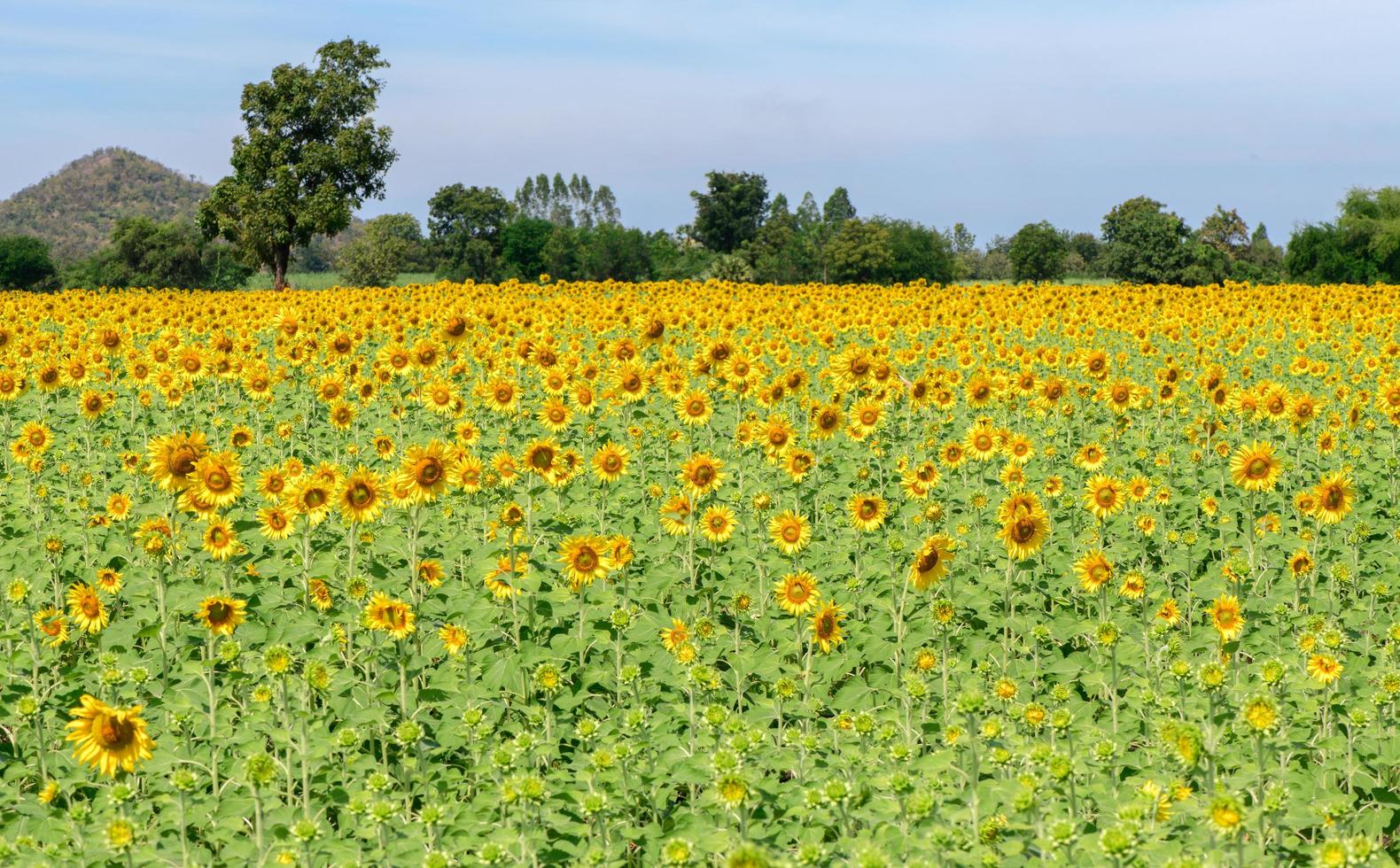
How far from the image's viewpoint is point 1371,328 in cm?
2317

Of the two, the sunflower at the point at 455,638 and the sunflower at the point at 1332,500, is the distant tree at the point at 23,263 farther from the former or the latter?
the sunflower at the point at 1332,500

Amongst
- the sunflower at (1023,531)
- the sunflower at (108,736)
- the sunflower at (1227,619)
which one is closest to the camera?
the sunflower at (108,736)

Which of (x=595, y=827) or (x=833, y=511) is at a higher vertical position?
(x=833, y=511)

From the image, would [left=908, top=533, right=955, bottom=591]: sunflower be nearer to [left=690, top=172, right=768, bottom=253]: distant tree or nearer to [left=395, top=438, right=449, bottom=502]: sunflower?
[left=395, top=438, right=449, bottom=502]: sunflower

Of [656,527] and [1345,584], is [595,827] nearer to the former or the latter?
[656,527]

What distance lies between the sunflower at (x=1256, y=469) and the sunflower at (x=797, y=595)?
386 centimetres

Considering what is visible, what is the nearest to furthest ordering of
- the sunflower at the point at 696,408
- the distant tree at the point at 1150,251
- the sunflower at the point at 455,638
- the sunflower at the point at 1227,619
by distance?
the sunflower at the point at 455,638, the sunflower at the point at 1227,619, the sunflower at the point at 696,408, the distant tree at the point at 1150,251

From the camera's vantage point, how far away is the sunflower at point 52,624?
6.07 m

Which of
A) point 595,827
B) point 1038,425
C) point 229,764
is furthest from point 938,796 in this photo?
point 1038,425

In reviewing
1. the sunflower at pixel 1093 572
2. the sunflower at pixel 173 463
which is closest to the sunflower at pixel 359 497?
the sunflower at pixel 173 463

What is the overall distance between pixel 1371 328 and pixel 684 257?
102 meters

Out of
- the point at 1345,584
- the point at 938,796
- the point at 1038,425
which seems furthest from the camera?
the point at 1038,425

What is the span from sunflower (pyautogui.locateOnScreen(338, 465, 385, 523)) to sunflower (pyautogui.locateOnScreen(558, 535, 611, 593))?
1192 millimetres

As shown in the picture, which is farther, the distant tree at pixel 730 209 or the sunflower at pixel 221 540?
the distant tree at pixel 730 209
